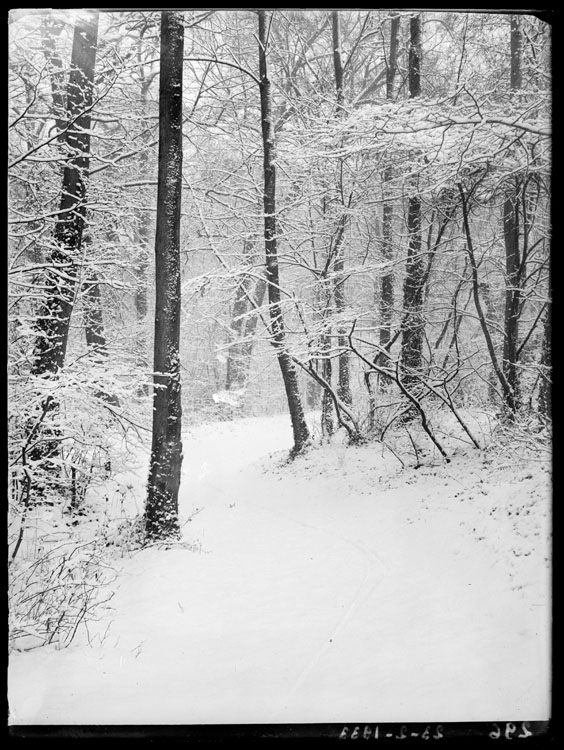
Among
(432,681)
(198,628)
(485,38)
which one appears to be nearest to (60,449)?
(198,628)

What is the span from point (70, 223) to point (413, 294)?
5451mm

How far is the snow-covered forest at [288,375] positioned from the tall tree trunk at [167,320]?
3 cm

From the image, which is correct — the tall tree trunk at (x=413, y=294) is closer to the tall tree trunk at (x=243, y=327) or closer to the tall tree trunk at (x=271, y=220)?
the tall tree trunk at (x=271, y=220)

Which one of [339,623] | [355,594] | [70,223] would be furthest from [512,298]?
[70,223]

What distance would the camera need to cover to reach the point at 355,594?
4.11 meters

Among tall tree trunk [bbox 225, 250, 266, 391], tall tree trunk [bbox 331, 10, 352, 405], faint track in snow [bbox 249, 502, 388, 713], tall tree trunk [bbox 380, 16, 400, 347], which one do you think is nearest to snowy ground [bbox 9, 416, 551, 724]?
faint track in snow [bbox 249, 502, 388, 713]

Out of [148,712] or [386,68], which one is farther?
[386,68]

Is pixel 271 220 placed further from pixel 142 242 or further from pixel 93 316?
pixel 93 316

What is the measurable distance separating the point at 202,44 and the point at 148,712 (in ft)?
29.2

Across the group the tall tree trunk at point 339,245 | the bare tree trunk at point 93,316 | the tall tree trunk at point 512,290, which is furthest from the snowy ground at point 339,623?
the bare tree trunk at point 93,316

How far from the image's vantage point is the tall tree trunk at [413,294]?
297 inches

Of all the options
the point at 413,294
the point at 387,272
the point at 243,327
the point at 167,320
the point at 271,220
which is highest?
the point at 271,220

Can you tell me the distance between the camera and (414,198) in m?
7.71
